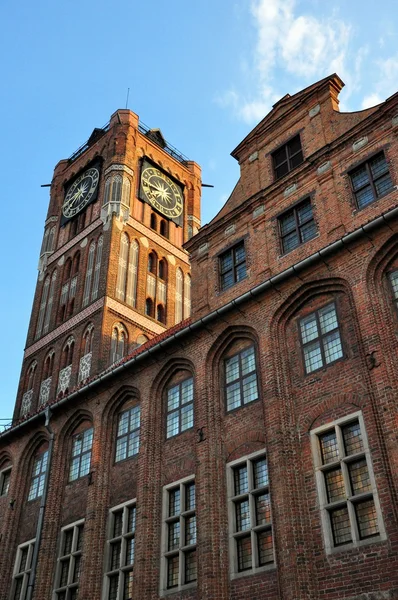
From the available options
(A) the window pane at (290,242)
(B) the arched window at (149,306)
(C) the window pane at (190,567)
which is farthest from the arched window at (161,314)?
(C) the window pane at (190,567)

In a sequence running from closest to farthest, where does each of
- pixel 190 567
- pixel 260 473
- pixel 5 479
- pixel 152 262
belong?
1. pixel 260 473
2. pixel 190 567
3. pixel 5 479
4. pixel 152 262

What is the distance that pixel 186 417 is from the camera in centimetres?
2003

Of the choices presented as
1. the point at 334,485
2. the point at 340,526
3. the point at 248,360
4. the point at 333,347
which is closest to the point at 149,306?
the point at 248,360

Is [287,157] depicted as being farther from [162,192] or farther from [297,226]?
[162,192]

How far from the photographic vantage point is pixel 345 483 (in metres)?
14.6

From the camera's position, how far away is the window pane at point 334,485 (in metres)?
14.8

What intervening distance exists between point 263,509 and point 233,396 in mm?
3742

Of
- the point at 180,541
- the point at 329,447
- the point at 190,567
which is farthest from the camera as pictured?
the point at 180,541

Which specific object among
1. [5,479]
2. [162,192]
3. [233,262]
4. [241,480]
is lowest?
[241,480]

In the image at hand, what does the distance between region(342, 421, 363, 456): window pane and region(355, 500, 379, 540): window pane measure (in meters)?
1.28

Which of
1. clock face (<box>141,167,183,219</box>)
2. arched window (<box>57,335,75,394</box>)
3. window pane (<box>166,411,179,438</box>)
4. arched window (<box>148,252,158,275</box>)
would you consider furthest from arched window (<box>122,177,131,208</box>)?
window pane (<box>166,411,179,438</box>)

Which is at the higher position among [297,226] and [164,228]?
[164,228]

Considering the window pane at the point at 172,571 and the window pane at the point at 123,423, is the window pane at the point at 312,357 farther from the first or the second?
the window pane at the point at 123,423

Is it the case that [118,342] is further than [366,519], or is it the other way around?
[118,342]
